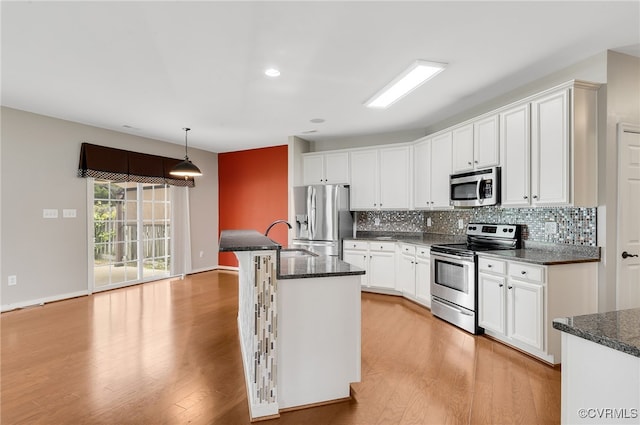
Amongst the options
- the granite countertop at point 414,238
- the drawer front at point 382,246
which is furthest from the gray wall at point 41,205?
the drawer front at point 382,246

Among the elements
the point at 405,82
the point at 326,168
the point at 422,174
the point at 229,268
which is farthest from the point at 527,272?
the point at 229,268

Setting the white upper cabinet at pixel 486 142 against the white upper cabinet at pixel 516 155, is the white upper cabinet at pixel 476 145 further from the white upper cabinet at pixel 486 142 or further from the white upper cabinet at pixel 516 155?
the white upper cabinet at pixel 516 155

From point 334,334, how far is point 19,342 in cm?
326

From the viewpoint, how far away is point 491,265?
3.22m

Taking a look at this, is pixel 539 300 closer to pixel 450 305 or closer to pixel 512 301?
pixel 512 301

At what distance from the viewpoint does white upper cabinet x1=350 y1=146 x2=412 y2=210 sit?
5.12m

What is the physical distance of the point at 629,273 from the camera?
2.85 metres

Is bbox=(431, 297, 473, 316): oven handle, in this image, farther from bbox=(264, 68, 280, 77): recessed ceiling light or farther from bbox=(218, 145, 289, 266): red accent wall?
bbox=(218, 145, 289, 266): red accent wall

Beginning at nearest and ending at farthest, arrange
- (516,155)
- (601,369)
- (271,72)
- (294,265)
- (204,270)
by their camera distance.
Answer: (601,369)
(294,265)
(271,72)
(516,155)
(204,270)

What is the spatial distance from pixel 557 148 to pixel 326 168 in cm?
346

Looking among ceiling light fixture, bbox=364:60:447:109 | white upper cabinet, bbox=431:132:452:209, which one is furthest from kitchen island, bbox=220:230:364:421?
white upper cabinet, bbox=431:132:452:209

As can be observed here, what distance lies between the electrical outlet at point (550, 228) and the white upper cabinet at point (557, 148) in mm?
363

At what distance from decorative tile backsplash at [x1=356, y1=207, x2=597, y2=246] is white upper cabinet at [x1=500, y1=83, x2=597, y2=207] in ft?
0.90

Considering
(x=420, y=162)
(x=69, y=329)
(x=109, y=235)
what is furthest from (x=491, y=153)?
(x=109, y=235)
